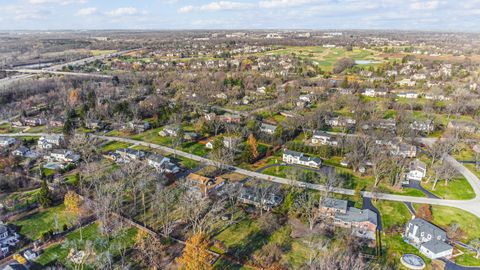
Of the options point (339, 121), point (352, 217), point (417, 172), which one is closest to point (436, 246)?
point (352, 217)

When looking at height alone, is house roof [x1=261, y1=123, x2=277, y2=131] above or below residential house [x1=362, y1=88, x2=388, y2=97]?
below

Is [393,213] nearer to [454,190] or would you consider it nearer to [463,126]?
[454,190]

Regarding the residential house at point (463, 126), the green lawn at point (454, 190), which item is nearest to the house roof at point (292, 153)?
the green lawn at point (454, 190)

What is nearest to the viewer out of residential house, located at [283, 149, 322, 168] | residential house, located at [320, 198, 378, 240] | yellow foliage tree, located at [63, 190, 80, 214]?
residential house, located at [320, 198, 378, 240]

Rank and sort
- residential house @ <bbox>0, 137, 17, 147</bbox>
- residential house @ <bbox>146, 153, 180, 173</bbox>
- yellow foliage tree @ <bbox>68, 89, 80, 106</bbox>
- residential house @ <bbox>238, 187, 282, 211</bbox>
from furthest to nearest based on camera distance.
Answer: yellow foliage tree @ <bbox>68, 89, 80, 106</bbox> < residential house @ <bbox>0, 137, 17, 147</bbox> < residential house @ <bbox>146, 153, 180, 173</bbox> < residential house @ <bbox>238, 187, 282, 211</bbox>

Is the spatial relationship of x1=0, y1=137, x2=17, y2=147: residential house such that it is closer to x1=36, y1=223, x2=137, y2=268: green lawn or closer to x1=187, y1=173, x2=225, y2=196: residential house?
x1=36, y1=223, x2=137, y2=268: green lawn

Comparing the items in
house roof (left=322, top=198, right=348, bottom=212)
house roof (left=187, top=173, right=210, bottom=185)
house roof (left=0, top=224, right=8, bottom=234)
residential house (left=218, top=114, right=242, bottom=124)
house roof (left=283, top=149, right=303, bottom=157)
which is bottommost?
house roof (left=0, top=224, right=8, bottom=234)

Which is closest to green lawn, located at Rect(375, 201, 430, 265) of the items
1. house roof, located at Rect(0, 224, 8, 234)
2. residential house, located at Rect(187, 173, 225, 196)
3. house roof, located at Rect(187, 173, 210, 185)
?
residential house, located at Rect(187, 173, 225, 196)

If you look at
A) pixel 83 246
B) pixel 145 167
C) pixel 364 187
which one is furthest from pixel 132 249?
pixel 364 187

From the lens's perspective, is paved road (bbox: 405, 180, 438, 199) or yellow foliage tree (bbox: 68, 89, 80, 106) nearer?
paved road (bbox: 405, 180, 438, 199)
